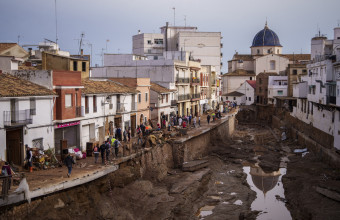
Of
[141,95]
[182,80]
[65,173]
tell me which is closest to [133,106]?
[141,95]

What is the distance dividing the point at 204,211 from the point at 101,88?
1439 centimetres

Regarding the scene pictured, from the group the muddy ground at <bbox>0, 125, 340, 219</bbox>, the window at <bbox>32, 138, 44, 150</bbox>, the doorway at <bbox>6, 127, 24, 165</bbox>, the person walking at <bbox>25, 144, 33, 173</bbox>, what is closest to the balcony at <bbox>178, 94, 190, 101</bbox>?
the muddy ground at <bbox>0, 125, 340, 219</bbox>

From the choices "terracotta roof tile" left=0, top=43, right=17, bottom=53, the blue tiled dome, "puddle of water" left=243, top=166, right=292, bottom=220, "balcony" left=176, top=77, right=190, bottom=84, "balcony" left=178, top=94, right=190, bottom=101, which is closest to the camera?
"puddle of water" left=243, top=166, right=292, bottom=220

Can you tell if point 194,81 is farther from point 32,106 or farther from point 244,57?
point 244,57

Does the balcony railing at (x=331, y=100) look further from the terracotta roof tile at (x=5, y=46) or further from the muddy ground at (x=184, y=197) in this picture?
the terracotta roof tile at (x=5, y=46)

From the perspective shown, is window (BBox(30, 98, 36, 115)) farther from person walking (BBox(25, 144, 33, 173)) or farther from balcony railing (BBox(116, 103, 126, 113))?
balcony railing (BBox(116, 103, 126, 113))

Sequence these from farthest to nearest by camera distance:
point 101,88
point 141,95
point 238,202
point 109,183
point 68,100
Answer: point 141,95 < point 101,88 < point 238,202 < point 68,100 < point 109,183

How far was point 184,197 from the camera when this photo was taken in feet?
91.8

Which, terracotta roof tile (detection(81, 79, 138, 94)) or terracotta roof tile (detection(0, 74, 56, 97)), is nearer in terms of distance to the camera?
terracotta roof tile (detection(0, 74, 56, 97))

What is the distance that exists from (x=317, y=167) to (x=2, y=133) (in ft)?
87.9

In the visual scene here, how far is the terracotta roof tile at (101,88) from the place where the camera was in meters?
32.2

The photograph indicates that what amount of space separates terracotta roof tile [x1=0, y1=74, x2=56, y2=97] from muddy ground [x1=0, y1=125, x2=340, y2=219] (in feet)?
22.6

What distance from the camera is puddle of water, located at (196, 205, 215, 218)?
86.2ft

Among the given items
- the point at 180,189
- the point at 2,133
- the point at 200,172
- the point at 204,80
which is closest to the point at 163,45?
the point at 204,80
